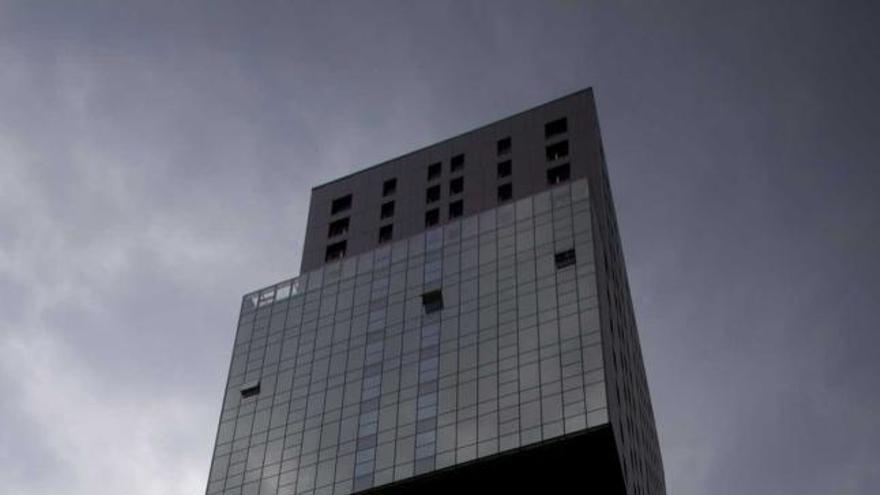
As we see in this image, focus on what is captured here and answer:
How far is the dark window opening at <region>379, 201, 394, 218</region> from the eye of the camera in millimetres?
95325

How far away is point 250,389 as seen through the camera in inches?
3433

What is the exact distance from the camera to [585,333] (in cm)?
7644

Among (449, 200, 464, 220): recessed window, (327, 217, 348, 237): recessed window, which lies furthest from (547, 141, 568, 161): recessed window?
(327, 217, 348, 237): recessed window

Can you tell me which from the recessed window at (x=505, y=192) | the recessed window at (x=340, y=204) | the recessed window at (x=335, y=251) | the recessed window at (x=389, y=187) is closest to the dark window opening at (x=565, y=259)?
the recessed window at (x=505, y=192)

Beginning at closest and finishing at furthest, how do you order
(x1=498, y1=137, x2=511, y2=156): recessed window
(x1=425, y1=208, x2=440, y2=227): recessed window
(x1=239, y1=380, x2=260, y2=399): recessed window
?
1. (x1=239, y1=380, x2=260, y2=399): recessed window
2. (x1=425, y1=208, x2=440, y2=227): recessed window
3. (x1=498, y1=137, x2=511, y2=156): recessed window

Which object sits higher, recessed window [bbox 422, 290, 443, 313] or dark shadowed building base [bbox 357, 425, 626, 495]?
recessed window [bbox 422, 290, 443, 313]

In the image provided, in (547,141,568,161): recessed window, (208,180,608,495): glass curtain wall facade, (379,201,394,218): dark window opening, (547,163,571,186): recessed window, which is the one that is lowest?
(208,180,608,495): glass curtain wall facade

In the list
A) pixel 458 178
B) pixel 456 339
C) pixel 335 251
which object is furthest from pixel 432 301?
pixel 335 251

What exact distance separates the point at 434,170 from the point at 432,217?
484 cm

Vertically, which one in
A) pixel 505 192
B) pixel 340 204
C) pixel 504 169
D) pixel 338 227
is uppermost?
pixel 340 204

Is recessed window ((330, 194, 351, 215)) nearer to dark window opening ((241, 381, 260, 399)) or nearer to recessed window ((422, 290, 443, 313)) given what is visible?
recessed window ((422, 290, 443, 313))

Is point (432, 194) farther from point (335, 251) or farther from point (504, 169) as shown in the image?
point (335, 251)

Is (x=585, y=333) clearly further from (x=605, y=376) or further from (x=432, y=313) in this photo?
(x=432, y=313)

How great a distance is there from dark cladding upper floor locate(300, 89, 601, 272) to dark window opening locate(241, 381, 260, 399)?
11465 mm
